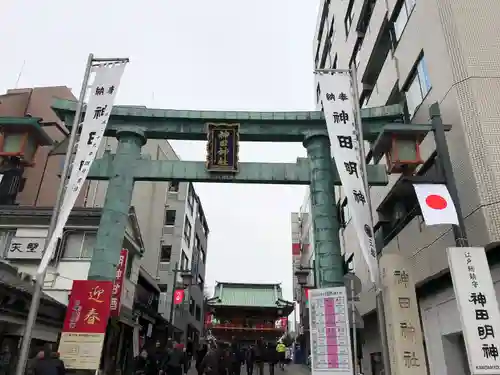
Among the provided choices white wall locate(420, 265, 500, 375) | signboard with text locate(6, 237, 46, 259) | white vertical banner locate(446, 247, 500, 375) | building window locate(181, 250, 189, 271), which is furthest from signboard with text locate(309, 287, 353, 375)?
building window locate(181, 250, 189, 271)

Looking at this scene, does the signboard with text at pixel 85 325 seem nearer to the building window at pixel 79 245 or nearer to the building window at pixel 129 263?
the building window at pixel 79 245

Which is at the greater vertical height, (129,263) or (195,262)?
(195,262)

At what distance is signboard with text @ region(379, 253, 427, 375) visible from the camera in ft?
30.1

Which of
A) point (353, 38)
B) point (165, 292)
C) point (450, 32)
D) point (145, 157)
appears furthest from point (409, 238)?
point (165, 292)

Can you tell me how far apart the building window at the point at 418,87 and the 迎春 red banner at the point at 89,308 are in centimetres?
1065

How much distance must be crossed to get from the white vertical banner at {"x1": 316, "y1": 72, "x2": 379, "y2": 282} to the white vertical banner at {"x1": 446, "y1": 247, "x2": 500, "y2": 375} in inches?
84.1

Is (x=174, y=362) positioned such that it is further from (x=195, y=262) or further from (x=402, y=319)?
(x=195, y=262)

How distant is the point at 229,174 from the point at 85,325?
5.81 meters

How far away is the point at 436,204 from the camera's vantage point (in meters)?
7.68

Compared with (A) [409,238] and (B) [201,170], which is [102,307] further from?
(A) [409,238]

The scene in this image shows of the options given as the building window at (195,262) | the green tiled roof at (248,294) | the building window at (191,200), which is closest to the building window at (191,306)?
the building window at (195,262)

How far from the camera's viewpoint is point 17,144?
10625 millimetres

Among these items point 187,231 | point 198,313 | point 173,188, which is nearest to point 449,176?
point 173,188

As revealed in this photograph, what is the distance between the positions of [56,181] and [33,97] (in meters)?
6.47
